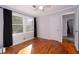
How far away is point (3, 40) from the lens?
3.64 m

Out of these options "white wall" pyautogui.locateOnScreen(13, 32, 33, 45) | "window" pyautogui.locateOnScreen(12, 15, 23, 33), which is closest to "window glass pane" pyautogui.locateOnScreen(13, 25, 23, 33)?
"window" pyautogui.locateOnScreen(12, 15, 23, 33)

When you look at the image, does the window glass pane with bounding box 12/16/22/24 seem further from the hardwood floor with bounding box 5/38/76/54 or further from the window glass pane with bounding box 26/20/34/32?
the hardwood floor with bounding box 5/38/76/54

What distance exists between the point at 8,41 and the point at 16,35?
0.83 metres

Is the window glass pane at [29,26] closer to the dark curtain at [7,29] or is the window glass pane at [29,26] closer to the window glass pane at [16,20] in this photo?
the window glass pane at [16,20]

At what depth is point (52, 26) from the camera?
5.81m

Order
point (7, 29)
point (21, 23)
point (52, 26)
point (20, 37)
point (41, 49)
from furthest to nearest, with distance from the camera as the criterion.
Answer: point (52, 26) → point (21, 23) → point (20, 37) → point (7, 29) → point (41, 49)

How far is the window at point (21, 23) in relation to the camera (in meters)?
4.60

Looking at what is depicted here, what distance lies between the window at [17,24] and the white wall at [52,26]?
189 centimetres

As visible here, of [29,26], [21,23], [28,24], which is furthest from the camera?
[29,26]

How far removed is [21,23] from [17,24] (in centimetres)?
45

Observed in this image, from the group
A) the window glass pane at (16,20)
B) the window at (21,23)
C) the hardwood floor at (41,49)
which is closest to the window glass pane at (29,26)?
the window at (21,23)

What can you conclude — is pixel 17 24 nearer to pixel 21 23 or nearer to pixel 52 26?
pixel 21 23

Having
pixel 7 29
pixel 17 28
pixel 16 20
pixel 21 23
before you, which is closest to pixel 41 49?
pixel 7 29
